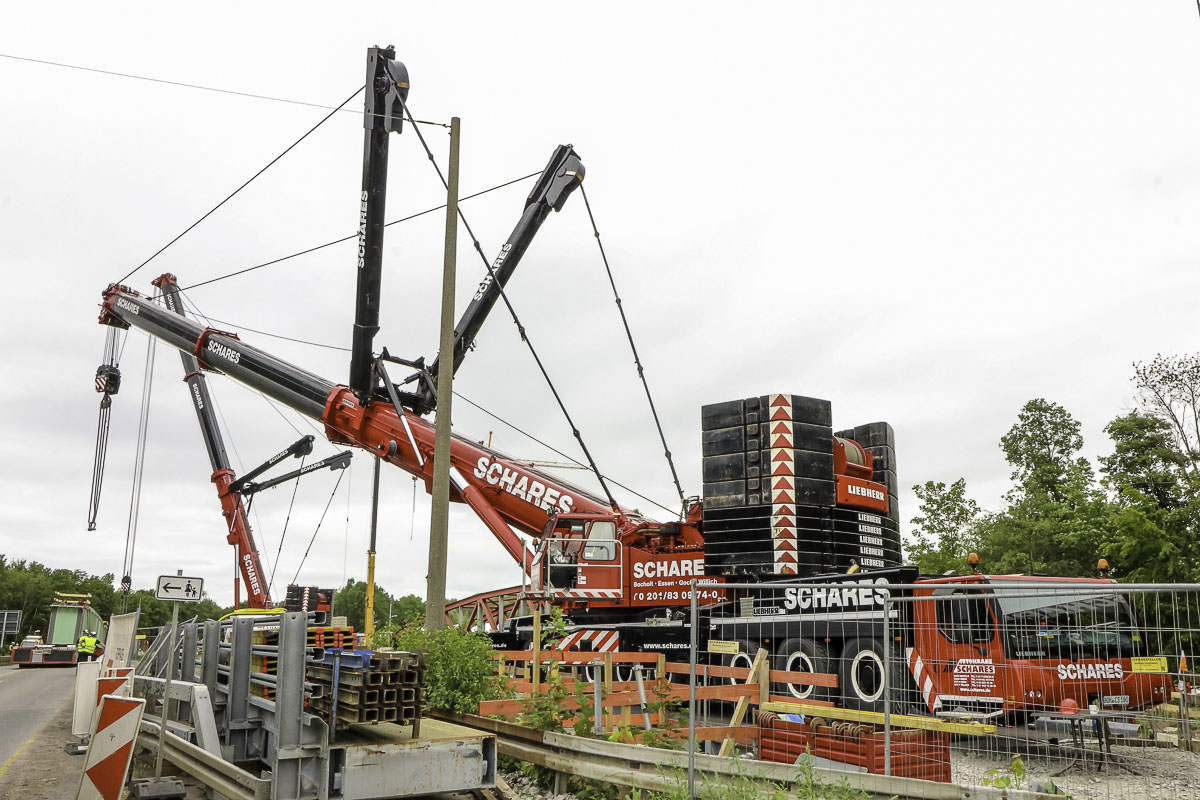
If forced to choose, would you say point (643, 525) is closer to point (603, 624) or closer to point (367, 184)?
point (603, 624)

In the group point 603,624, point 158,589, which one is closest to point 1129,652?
point 603,624

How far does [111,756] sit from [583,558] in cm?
888

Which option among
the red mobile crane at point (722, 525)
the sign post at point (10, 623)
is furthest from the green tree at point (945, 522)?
the sign post at point (10, 623)

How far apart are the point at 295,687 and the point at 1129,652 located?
25.8 ft

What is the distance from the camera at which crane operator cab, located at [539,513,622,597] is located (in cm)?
1582

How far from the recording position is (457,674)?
1082 centimetres

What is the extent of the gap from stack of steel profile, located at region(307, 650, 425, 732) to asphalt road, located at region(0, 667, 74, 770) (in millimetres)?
6834

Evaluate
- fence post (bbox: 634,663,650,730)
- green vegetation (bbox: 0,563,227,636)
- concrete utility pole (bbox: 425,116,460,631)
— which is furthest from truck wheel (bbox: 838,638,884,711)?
green vegetation (bbox: 0,563,227,636)

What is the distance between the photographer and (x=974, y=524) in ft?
121

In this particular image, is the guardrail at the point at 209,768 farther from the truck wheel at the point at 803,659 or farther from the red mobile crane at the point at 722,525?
the truck wheel at the point at 803,659

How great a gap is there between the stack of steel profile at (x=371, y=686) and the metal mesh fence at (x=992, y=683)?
2415 millimetres

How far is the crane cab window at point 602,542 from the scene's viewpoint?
52.3 ft

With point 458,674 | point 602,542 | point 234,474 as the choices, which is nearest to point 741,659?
point 602,542

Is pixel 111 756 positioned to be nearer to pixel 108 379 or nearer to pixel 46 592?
pixel 108 379
